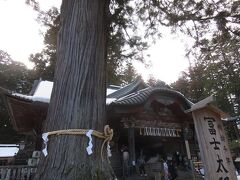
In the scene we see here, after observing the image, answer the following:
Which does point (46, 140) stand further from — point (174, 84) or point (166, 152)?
point (174, 84)

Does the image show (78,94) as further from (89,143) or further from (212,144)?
(212,144)

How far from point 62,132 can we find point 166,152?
480 inches

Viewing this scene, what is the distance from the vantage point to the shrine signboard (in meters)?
4.86

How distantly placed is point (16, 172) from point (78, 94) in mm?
5017

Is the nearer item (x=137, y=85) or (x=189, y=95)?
(x=137, y=85)

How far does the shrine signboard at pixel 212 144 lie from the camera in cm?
486

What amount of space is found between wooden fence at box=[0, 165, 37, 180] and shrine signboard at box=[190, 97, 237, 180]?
468 centimetres

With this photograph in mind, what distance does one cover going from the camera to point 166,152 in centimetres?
1427

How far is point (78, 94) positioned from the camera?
10.8 ft

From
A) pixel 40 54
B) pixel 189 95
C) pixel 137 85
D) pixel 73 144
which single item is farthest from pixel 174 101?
pixel 40 54

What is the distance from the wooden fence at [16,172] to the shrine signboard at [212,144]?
15.4 feet

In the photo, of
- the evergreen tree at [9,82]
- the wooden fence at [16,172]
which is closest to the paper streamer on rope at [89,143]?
the wooden fence at [16,172]

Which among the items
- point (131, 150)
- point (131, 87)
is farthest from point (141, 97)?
point (131, 87)

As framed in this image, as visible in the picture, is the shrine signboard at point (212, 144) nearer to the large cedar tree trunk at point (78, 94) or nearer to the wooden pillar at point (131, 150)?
the large cedar tree trunk at point (78, 94)
